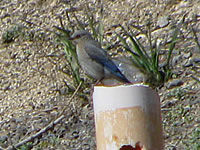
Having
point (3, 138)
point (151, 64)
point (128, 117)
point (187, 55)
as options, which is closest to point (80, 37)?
point (151, 64)

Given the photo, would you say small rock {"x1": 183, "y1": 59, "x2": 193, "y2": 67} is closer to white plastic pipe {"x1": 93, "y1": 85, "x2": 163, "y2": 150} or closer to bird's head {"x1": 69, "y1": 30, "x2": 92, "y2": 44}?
bird's head {"x1": 69, "y1": 30, "x2": 92, "y2": 44}

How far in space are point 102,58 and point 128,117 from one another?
2873 mm

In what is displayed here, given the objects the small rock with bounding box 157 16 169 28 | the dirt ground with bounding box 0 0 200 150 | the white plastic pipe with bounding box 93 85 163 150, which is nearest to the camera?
the white plastic pipe with bounding box 93 85 163 150

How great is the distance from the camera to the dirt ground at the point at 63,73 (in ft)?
17.5

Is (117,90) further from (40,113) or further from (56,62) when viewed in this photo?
(56,62)

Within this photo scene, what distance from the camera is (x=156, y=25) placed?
21.9 ft

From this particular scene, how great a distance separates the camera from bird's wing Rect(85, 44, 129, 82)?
5.81 m

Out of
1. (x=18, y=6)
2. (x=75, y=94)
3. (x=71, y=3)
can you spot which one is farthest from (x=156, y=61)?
(x=18, y=6)

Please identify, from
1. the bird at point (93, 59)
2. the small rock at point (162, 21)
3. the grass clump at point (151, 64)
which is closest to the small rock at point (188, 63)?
the grass clump at point (151, 64)

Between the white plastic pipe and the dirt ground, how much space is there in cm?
169

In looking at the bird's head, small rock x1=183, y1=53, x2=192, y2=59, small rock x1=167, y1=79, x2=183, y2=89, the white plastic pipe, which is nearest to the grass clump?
small rock x1=167, y1=79, x2=183, y2=89

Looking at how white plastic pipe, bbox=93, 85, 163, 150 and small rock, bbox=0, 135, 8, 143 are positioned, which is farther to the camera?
small rock, bbox=0, 135, 8, 143

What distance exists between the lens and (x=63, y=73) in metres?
6.28

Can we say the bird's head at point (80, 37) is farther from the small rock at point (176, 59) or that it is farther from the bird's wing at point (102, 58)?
the small rock at point (176, 59)
